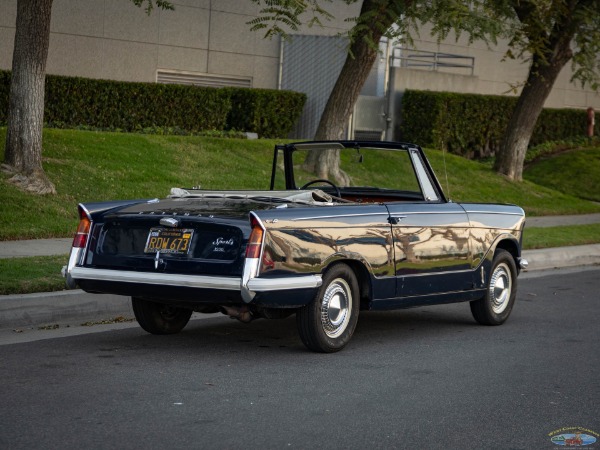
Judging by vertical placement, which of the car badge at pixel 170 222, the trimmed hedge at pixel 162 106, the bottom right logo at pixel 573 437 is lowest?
the bottom right logo at pixel 573 437

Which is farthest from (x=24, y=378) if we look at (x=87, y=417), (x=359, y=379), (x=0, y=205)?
(x=0, y=205)

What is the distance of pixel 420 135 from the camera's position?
96.4ft

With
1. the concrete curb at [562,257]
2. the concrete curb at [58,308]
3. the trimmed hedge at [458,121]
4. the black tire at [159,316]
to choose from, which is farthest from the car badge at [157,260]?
the trimmed hedge at [458,121]

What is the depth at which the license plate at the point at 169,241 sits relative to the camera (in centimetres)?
784

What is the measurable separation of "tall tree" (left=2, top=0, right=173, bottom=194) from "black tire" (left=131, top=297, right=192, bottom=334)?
732 cm

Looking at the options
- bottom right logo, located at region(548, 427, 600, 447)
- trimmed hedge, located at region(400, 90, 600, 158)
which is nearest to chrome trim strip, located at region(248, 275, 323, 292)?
bottom right logo, located at region(548, 427, 600, 447)

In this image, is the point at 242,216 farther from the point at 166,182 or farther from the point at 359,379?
the point at 166,182

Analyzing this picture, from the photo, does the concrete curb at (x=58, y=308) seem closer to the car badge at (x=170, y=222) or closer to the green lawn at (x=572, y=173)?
the car badge at (x=170, y=222)

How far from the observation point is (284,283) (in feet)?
25.2

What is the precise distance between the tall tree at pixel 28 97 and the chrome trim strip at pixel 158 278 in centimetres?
808

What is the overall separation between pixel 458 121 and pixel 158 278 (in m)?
23.4

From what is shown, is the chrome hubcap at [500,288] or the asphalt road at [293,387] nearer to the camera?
the asphalt road at [293,387]

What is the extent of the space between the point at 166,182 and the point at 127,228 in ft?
Answer: 35.2

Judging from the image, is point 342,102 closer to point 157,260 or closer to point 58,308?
point 58,308
